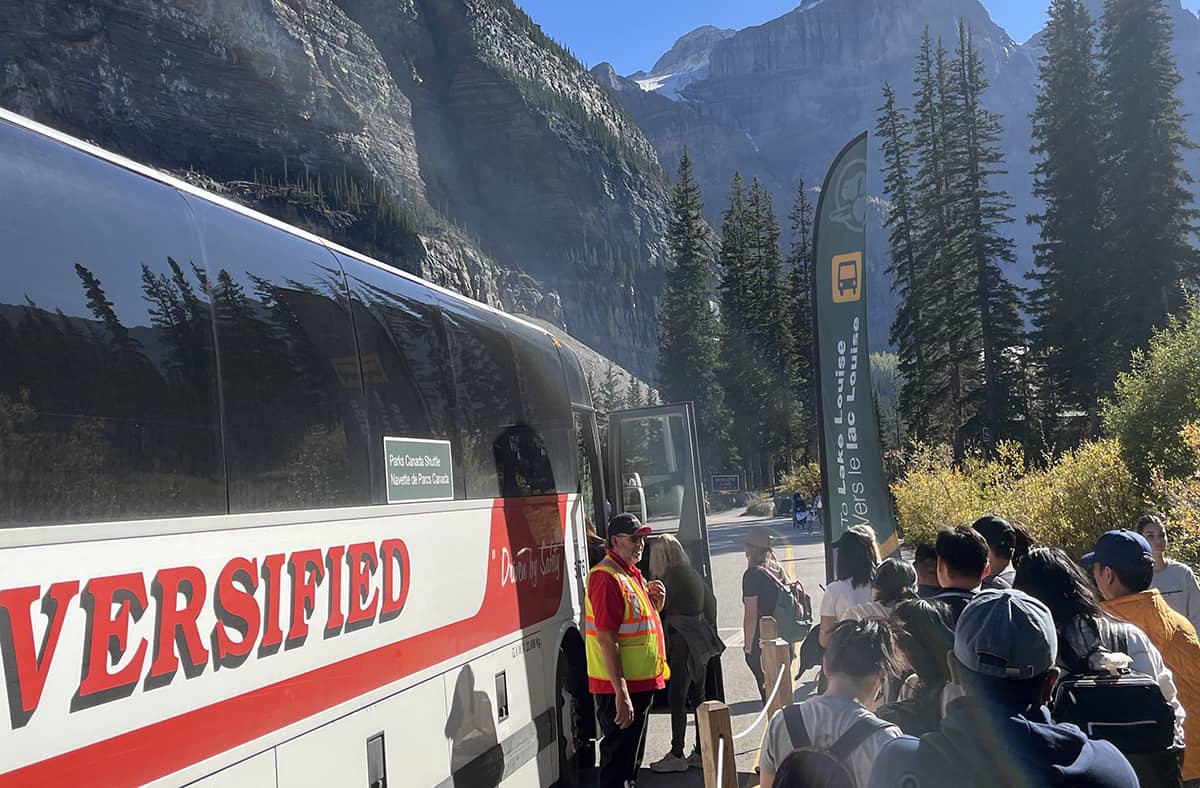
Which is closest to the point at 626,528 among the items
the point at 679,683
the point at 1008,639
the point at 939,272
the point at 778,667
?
the point at 778,667

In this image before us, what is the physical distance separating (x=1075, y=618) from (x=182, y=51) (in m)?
124

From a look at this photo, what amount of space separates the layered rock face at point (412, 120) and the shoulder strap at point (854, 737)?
109 meters

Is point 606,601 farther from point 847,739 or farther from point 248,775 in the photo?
point 847,739

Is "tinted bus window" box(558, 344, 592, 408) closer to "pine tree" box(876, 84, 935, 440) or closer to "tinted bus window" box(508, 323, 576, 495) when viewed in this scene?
"tinted bus window" box(508, 323, 576, 495)

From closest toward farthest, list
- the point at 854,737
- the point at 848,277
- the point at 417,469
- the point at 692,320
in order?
the point at 854,737 → the point at 417,469 → the point at 848,277 → the point at 692,320

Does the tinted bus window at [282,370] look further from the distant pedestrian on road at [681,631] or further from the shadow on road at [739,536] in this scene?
the shadow on road at [739,536]

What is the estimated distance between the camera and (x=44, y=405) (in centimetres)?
269

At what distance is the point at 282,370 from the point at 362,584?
1.03 m

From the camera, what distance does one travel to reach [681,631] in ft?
22.6

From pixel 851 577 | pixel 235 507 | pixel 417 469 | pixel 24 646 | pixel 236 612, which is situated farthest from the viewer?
pixel 851 577

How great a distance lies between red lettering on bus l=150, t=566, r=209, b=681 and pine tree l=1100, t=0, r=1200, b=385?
38645 millimetres

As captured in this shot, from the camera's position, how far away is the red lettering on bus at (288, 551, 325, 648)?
11.7 feet

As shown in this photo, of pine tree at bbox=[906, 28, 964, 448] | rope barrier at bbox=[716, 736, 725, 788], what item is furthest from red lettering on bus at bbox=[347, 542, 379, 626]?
pine tree at bbox=[906, 28, 964, 448]

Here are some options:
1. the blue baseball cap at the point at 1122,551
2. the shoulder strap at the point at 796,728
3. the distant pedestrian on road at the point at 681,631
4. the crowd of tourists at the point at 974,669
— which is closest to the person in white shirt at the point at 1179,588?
the crowd of tourists at the point at 974,669
